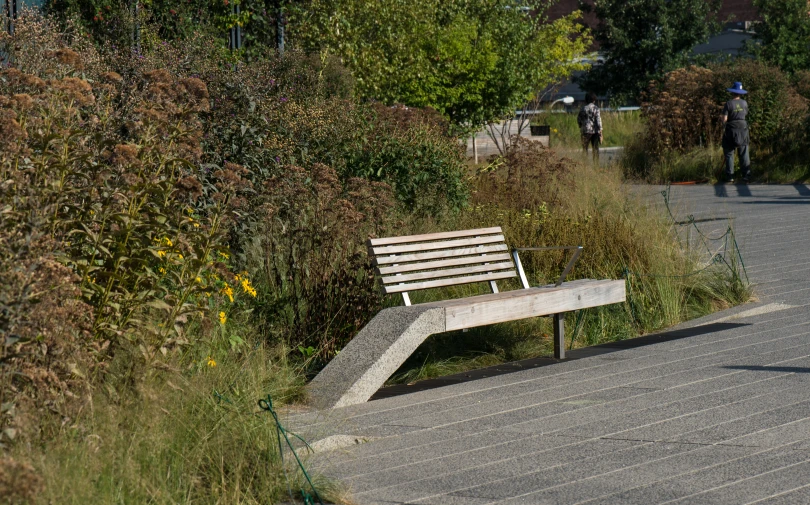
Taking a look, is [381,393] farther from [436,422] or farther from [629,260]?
[629,260]

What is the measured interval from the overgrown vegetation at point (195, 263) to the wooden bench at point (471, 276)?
43cm

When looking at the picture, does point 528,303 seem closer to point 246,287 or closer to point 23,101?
point 246,287

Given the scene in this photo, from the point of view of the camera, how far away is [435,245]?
8047 mm

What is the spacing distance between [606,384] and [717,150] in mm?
19020

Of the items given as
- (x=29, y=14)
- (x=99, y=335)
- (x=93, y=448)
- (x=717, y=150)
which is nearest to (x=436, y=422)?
(x=99, y=335)

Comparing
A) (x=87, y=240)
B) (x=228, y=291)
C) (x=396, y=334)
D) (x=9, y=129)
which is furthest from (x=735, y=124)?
(x=9, y=129)

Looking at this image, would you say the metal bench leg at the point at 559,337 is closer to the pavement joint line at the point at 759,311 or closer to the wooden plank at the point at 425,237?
the wooden plank at the point at 425,237

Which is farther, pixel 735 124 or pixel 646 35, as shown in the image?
pixel 646 35

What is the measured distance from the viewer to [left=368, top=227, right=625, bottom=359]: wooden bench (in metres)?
7.55

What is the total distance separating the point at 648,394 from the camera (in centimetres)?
686

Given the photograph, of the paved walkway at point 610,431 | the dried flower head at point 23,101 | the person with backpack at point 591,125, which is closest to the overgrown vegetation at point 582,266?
the paved walkway at point 610,431

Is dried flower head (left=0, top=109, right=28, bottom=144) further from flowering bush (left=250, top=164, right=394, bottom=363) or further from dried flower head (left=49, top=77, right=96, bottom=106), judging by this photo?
flowering bush (left=250, top=164, right=394, bottom=363)

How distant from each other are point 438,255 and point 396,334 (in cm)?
111

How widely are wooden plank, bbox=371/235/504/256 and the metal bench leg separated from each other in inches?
30.0
